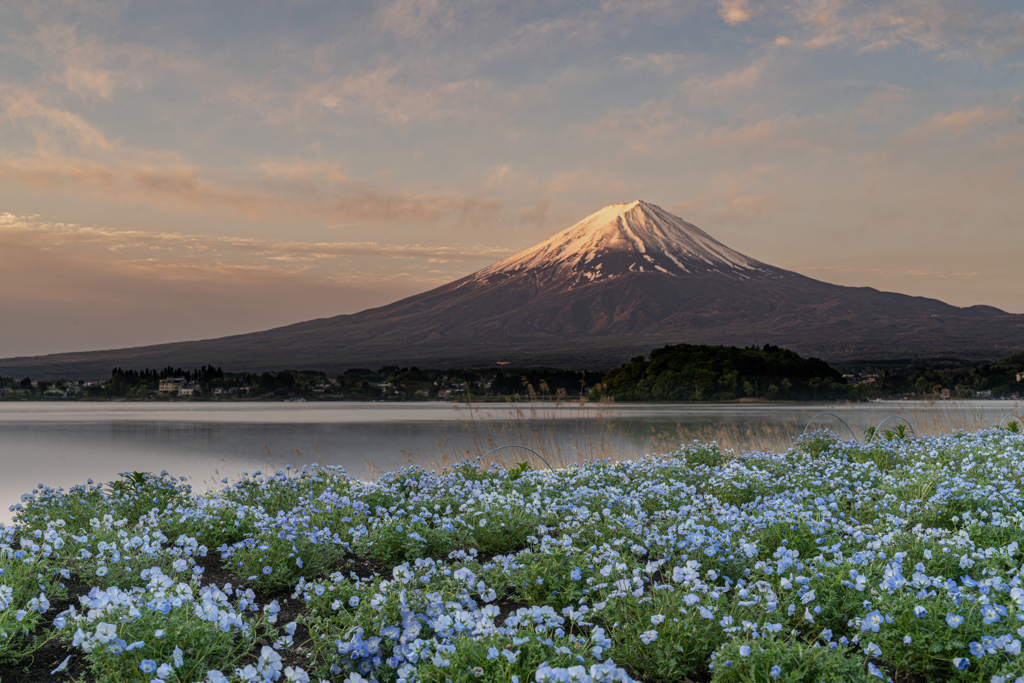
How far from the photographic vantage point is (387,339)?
334ft

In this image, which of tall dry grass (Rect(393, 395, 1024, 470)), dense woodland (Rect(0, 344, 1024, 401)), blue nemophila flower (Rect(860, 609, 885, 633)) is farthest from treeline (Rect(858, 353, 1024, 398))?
blue nemophila flower (Rect(860, 609, 885, 633))

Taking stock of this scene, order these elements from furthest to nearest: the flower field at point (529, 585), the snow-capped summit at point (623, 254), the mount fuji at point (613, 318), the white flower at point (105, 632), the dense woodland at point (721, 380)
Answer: the snow-capped summit at point (623, 254), the mount fuji at point (613, 318), the dense woodland at point (721, 380), the flower field at point (529, 585), the white flower at point (105, 632)

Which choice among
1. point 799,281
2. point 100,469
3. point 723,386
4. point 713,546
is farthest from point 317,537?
→ point 799,281

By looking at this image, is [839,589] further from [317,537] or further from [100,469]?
[100,469]

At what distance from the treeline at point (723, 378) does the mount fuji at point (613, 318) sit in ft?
71.2

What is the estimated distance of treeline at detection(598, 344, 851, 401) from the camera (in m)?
52.4

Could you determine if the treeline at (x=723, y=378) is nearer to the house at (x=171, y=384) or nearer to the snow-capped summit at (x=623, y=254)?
the snow-capped summit at (x=623, y=254)

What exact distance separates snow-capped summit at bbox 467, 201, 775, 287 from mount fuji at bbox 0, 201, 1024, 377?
0.24 m

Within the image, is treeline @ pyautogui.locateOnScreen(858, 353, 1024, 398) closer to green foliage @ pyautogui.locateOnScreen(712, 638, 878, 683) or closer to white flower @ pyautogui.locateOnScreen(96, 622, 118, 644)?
green foliage @ pyautogui.locateOnScreen(712, 638, 878, 683)

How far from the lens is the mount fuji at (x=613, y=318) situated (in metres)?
87.8

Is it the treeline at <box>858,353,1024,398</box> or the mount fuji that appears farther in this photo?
the mount fuji

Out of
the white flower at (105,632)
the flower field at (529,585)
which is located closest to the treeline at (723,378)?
the flower field at (529,585)

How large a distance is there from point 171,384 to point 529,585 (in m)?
84.9

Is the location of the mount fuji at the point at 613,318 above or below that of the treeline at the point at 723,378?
above
